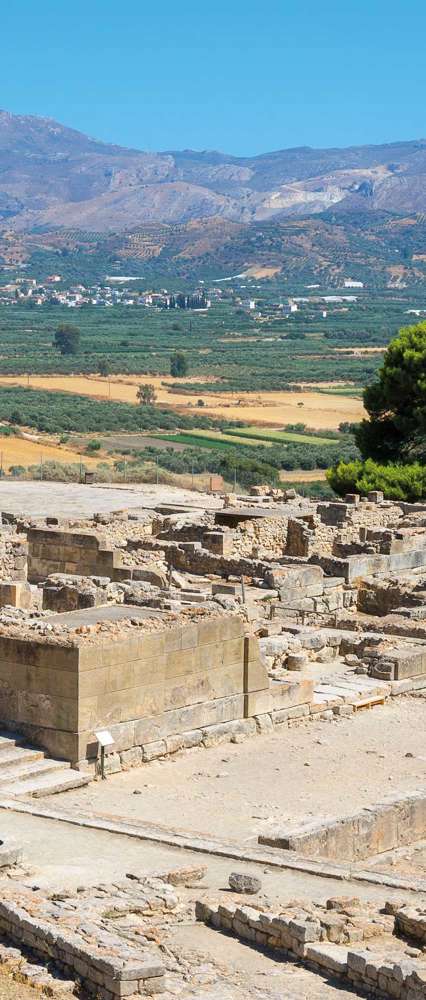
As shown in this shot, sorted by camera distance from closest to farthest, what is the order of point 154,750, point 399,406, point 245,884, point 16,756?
point 245,884
point 16,756
point 154,750
point 399,406

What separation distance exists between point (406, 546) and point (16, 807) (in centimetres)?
1571

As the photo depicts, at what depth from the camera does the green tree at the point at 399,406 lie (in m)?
44.0

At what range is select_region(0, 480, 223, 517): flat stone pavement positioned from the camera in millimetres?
37438

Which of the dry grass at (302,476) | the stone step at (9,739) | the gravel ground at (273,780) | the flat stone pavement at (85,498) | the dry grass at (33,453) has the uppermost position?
the stone step at (9,739)

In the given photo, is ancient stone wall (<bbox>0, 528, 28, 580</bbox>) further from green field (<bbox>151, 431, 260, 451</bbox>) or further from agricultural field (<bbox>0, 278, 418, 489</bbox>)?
green field (<bbox>151, 431, 260, 451</bbox>)

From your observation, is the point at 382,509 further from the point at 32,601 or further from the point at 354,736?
the point at 354,736

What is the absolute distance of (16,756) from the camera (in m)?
16.2

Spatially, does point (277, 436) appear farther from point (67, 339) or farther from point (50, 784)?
point (67, 339)

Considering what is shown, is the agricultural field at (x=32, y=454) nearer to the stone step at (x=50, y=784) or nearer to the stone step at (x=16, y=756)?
the stone step at (x=16, y=756)

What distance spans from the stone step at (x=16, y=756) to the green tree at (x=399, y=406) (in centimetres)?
2807

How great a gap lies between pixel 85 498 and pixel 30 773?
2461 cm

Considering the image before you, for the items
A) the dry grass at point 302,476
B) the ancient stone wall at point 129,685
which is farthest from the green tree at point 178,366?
the ancient stone wall at point 129,685

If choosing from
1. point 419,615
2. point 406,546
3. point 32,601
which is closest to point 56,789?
point 32,601

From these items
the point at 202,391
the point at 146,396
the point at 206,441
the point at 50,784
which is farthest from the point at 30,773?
the point at 202,391
